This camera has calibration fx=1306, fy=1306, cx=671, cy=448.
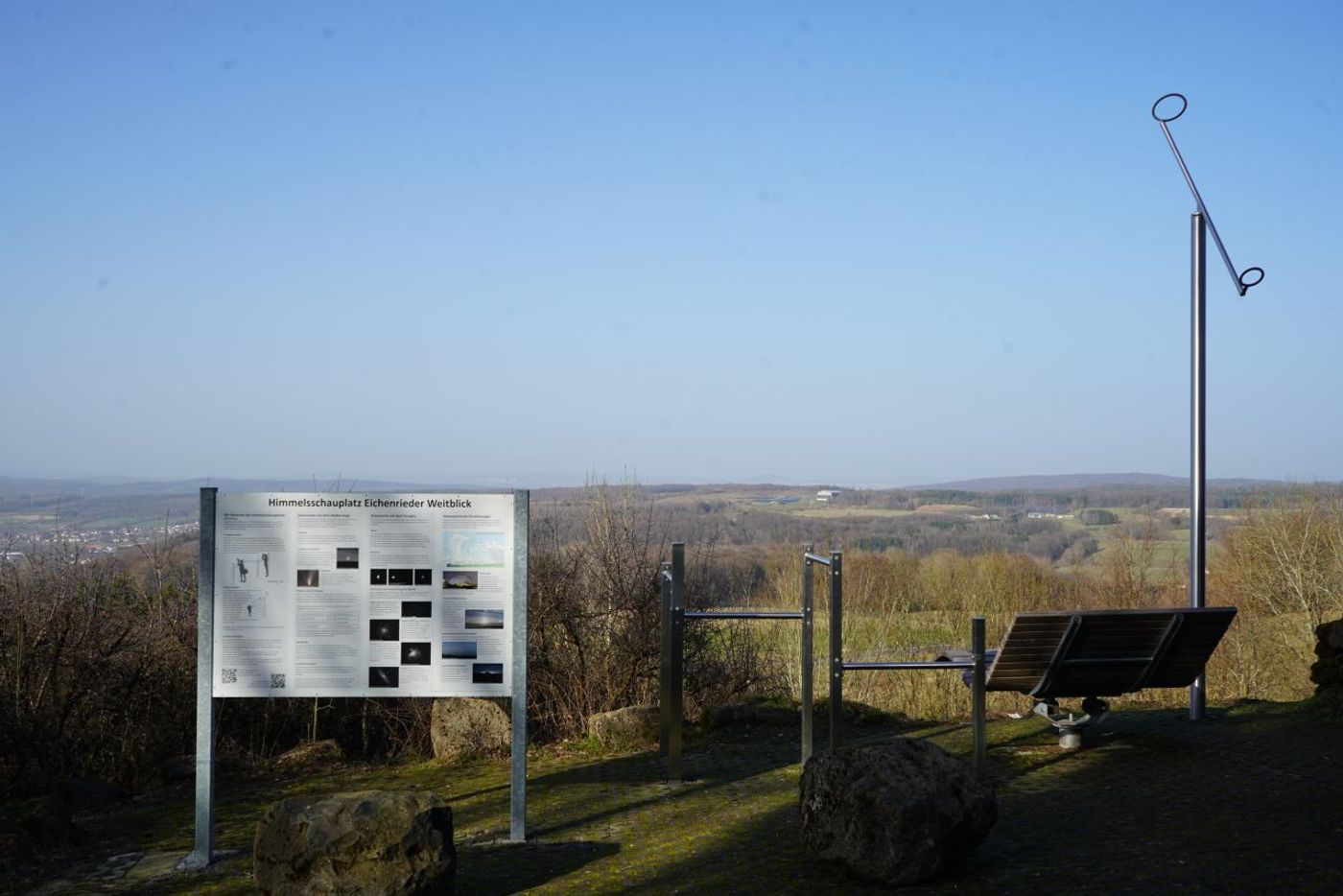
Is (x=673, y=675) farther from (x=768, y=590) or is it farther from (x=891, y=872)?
(x=768, y=590)

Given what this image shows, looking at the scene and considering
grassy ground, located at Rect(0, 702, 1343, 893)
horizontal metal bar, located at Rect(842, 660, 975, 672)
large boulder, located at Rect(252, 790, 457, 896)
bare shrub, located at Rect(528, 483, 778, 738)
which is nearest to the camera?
large boulder, located at Rect(252, 790, 457, 896)

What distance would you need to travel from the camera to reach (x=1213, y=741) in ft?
30.4

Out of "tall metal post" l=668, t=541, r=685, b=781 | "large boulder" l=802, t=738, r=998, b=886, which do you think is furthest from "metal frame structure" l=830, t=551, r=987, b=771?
"large boulder" l=802, t=738, r=998, b=886

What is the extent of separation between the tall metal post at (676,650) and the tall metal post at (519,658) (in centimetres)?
161

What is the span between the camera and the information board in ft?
24.0

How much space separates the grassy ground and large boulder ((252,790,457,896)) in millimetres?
453

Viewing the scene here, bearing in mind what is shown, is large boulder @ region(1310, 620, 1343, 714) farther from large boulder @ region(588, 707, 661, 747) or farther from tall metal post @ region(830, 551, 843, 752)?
large boulder @ region(588, 707, 661, 747)

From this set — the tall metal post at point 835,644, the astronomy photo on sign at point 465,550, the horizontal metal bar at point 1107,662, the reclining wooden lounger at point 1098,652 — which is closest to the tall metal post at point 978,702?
the reclining wooden lounger at point 1098,652

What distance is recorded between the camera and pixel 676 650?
8.88 metres

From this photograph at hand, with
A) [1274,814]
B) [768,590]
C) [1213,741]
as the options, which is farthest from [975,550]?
[1274,814]

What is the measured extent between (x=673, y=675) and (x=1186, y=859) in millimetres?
3657

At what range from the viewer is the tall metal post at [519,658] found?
7.29 metres

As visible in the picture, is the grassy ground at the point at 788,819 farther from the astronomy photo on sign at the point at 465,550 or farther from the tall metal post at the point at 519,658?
the astronomy photo on sign at the point at 465,550

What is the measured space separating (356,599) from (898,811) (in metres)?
3.23
